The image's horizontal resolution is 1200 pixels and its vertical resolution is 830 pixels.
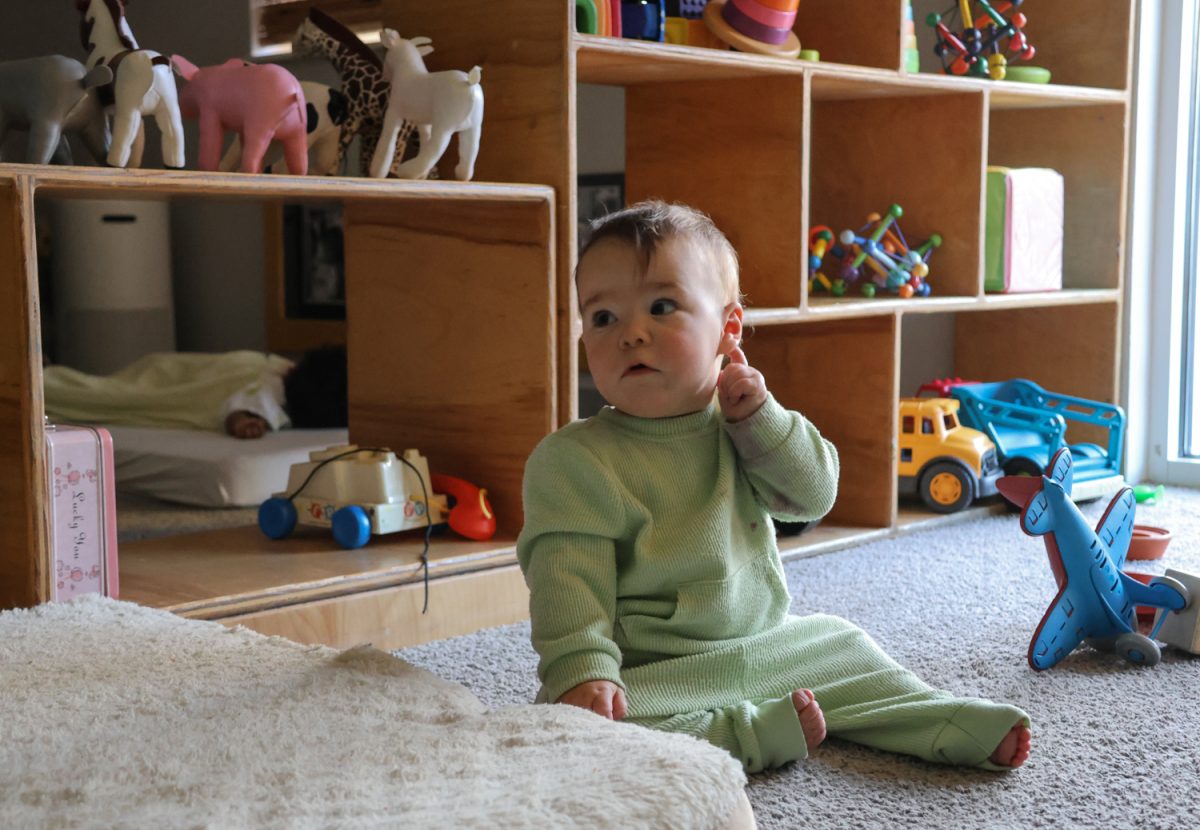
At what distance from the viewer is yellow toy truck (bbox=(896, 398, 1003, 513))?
215cm

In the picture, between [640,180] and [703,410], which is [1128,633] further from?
[640,180]

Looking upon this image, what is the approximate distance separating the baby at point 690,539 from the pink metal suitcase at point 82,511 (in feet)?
1.62

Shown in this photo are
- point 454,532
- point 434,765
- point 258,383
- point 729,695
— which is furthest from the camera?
point 258,383

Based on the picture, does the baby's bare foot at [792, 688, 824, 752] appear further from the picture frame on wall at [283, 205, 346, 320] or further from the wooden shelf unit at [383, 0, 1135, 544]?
the picture frame on wall at [283, 205, 346, 320]

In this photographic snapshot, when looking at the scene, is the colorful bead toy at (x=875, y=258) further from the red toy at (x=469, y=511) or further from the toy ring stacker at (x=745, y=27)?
the red toy at (x=469, y=511)

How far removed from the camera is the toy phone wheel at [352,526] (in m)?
1.60

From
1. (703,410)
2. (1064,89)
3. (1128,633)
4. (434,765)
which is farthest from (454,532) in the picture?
(1064,89)

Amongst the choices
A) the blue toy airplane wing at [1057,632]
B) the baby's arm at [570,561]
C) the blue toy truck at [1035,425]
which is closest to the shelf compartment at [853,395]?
the blue toy truck at [1035,425]

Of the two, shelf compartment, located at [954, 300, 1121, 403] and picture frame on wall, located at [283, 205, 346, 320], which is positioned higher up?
picture frame on wall, located at [283, 205, 346, 320]

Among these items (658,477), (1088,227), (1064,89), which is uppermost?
(1064,89)

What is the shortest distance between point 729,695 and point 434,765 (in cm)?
38

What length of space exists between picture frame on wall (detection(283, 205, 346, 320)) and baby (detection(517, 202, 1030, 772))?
2841 millimetres

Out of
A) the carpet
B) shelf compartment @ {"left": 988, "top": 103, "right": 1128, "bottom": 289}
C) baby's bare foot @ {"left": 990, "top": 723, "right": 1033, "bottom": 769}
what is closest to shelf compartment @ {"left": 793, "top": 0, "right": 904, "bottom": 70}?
shelf compartment @ {"left": 988, "top": 103, "right": 1128, "bottom": 289}

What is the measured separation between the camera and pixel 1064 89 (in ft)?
7.48
